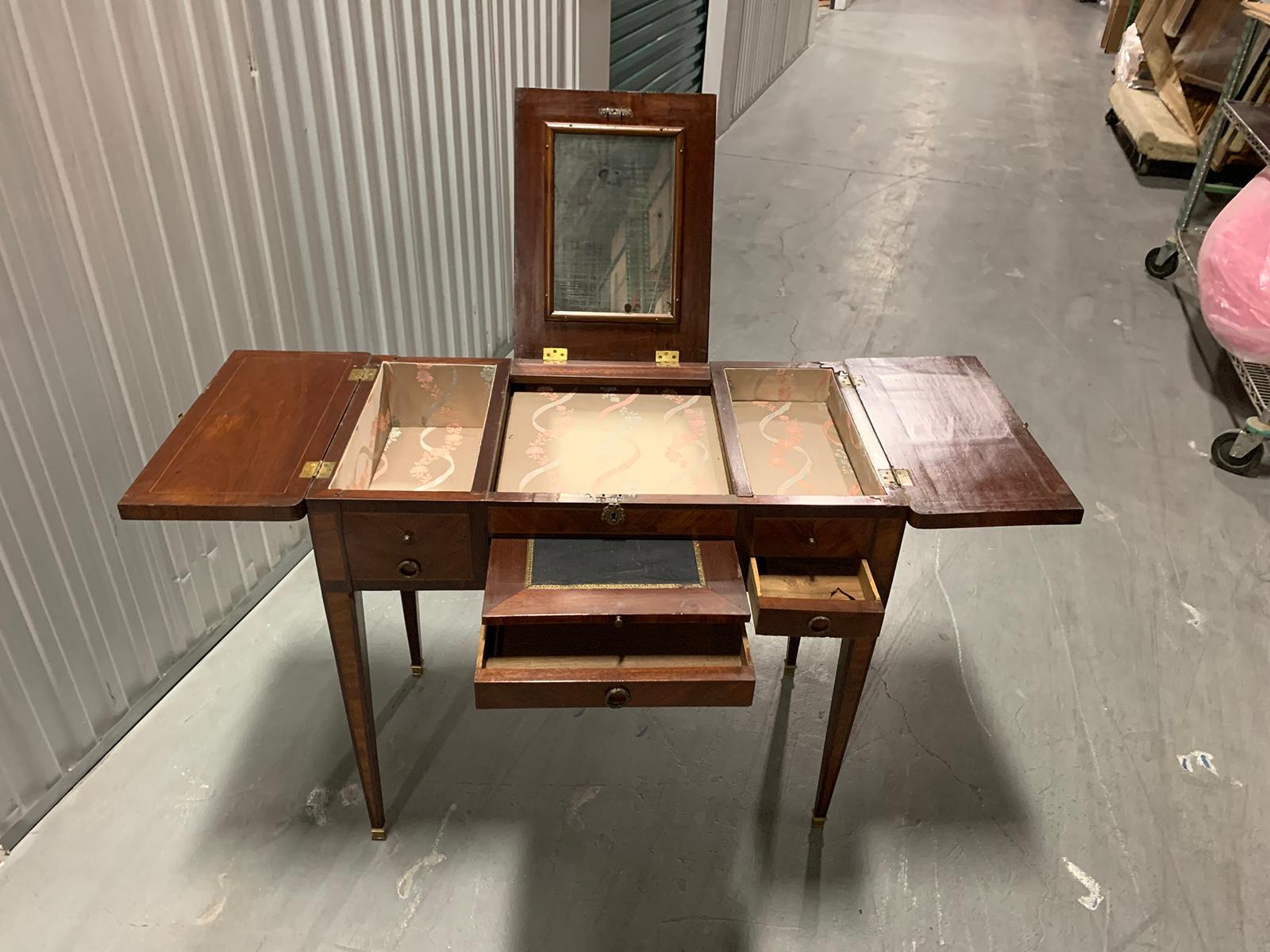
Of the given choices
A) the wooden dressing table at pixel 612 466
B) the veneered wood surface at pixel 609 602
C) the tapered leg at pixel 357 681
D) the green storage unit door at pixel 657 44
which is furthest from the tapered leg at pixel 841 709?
the green storage unit door at pixel 657 44

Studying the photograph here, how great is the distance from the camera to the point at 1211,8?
4.53 meters

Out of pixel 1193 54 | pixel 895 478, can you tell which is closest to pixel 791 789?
pixel 895 478

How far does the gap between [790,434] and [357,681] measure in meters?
0.81

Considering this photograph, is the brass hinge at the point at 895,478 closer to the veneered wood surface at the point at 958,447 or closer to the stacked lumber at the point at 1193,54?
the veneered wood surface at the point at 958,447

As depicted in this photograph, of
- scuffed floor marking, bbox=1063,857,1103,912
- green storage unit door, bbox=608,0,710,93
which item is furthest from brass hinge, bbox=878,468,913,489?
green storage unit door, bbox=608,0,710,93

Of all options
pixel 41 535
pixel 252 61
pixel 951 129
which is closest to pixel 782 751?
pixel 41 535

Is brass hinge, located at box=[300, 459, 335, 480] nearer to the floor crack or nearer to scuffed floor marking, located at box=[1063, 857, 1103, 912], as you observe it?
the floor crack

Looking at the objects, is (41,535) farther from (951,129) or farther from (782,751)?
(951,129)

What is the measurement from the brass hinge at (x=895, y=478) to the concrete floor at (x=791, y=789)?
75 centimetres

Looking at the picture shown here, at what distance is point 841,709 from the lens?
1.48 metres

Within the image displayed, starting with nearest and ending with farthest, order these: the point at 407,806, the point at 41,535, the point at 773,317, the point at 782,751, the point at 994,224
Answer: the point at 41,535 → the point at 407,806 → the point at 782,751 → the point at 773,317 → the point at 994,224

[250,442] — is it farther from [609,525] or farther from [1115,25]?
[1115,25]

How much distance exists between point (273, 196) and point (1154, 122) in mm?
4707

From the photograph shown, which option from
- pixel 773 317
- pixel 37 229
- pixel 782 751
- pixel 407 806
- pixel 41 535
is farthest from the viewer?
pixel 773 317
